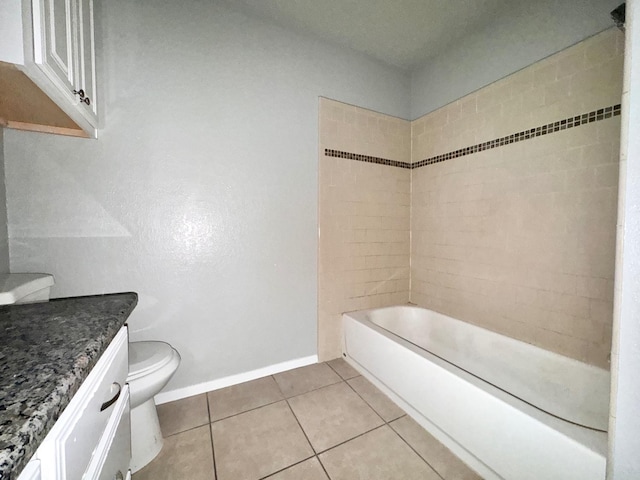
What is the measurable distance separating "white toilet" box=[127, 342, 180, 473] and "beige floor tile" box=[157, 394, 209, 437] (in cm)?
11

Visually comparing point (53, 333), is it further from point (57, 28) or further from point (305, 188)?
point (305, 188)

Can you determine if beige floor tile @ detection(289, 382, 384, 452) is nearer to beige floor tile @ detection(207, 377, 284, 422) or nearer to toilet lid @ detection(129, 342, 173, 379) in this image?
beige floor tile @ detection(207, 377, 284, 422)

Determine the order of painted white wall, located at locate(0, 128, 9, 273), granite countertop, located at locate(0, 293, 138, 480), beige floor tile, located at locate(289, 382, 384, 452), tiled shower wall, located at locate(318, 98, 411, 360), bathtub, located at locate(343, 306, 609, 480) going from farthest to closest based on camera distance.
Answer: tiled shower wall, located at locate(318, 98, 411, 360)
beige floor tile, located at locate(289, 382, 384, 452)
painted white wall, located at locate(0, 128, 9, 273)
bathtub, located at locate(343, 306, 609, 480)
granite countertop, located at locate(0, 293, 138, 480)

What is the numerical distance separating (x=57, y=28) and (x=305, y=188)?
1.42 meters

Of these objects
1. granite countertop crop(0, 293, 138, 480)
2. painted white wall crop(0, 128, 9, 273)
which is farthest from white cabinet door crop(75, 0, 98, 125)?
granite countertop crop(0, 293, 138, 480)

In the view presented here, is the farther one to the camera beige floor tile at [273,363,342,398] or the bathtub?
beige floor tile at [273,363,342,398]

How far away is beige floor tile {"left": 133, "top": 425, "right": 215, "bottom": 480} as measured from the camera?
3.64ft

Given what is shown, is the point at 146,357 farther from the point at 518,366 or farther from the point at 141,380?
the point at 518,366

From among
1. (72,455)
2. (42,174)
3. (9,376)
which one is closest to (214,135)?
(42,174)

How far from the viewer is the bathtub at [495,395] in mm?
884

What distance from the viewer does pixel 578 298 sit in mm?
1428

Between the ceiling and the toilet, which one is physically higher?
the ceiling

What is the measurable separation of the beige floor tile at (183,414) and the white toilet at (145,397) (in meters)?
0.11

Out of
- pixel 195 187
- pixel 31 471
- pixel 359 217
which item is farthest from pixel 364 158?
pixel 31 471
